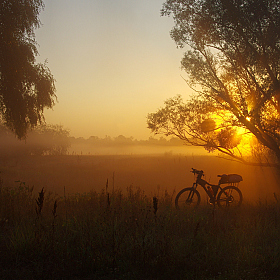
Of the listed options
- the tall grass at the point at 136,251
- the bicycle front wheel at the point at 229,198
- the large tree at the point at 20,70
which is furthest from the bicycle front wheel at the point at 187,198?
the large tree at the point at 20,70

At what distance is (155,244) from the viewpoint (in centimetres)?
469

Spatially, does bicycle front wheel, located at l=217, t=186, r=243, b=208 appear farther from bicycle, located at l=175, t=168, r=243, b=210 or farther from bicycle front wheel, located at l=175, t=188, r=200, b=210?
bicycle front wheel, located at l=175, t=188, r=200, b=210

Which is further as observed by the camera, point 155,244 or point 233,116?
point 233,116

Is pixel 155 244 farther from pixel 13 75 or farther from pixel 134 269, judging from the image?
pixel 13 75

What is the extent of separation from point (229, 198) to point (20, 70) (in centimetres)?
984

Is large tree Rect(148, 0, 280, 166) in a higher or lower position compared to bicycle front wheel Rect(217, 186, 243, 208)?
higher

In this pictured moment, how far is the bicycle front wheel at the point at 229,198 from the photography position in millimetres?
8667

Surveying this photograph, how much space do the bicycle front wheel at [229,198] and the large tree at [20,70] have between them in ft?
29.3

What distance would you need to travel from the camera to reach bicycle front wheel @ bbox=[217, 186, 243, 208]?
8.67 m

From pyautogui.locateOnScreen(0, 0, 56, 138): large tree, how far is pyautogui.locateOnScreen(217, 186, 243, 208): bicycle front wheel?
894cm

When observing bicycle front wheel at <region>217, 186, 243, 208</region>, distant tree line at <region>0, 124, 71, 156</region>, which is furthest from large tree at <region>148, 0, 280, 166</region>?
distant tree line at <region>0, 124, 71, 156</region>

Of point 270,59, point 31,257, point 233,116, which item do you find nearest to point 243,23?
point 270,59

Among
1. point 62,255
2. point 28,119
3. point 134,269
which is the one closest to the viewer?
point 134,269

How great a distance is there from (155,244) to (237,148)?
8.66m
